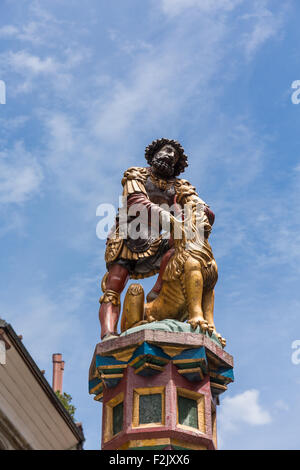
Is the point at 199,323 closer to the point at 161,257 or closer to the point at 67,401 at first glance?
the point at 161,257

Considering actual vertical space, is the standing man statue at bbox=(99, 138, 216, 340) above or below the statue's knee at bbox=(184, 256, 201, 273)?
above

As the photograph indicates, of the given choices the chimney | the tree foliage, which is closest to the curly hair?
the tree foliage

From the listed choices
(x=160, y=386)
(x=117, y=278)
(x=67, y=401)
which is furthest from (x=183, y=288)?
(x=67, y=401)

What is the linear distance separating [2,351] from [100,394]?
145cm

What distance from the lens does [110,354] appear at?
1002 centimetres

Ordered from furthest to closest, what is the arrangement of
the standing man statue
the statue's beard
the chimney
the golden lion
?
the chimney, the statue's beard, the standing man statue, the golden lion

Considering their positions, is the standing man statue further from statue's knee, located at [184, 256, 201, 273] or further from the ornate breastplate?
statue's knee, located at [184, 256, 201, 273]

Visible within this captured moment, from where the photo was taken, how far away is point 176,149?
12094mm

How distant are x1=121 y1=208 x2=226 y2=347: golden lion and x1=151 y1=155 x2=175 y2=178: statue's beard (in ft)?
3.18

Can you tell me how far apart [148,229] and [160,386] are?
244 centimetres

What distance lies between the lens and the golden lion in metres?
10.6

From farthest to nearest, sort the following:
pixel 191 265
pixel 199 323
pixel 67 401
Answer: pixel 67 401
pixel 191 265
pixel 199 323
